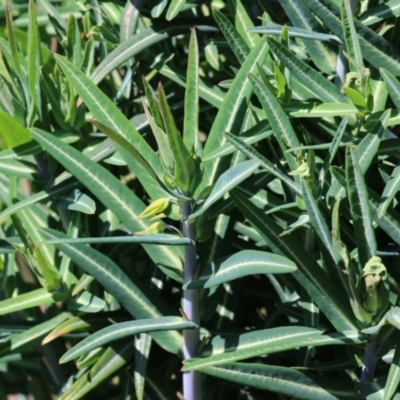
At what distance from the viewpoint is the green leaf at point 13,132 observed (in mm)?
798

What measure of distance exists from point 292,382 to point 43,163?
1.36 ft

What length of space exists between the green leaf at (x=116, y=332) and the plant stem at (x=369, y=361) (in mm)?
188

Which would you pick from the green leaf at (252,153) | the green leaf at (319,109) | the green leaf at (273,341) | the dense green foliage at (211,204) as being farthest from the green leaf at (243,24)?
Result: the green leaf at (273,341)

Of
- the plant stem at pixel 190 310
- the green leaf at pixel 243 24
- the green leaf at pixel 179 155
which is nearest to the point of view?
the green leaf at pixel 179 155

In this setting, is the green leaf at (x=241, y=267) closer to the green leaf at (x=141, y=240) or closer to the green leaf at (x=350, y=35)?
the green leaf at (x=141, y=240)

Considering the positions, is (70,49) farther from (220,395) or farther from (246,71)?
(220,395)

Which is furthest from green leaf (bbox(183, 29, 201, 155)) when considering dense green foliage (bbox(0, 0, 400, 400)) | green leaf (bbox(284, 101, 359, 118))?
green leaf (bbox(284, 101, 359, 118))

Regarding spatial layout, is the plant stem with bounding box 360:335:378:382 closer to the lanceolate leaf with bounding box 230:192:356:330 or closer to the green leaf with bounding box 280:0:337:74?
the lanceolate leaf with bounding box 230:192:356:330

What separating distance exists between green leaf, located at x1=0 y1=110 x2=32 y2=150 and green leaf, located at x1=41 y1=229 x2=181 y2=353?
0.45 feet

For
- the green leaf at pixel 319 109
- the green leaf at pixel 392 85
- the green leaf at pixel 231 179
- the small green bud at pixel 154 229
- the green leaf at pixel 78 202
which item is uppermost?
the green leaf at pixel 392 85

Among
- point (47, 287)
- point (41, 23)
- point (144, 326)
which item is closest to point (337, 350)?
point (144, 326)

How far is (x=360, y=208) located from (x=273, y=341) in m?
0.16

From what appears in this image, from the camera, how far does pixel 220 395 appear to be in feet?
2.86

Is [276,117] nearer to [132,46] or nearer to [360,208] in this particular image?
[360,208]
